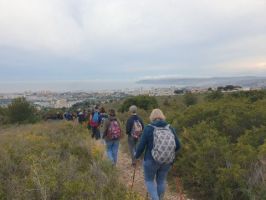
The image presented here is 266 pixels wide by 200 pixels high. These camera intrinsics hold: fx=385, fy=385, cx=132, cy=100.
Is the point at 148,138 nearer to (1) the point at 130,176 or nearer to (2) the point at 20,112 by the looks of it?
(1) the point at 130,176

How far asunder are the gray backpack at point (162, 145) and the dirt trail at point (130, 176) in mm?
1756

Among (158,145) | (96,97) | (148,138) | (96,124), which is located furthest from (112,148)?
(96,97)

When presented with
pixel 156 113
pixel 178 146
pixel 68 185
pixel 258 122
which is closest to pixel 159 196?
pixel 178 146

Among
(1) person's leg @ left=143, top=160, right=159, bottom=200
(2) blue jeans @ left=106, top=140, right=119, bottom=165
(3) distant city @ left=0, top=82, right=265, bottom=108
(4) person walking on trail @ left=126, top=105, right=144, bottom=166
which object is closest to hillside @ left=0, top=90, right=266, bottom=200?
(1) person's leg @ left=143, top=160, right=159, bottom=200

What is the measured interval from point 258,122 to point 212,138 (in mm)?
2572

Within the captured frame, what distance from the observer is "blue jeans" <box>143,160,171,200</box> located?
5.85 metres

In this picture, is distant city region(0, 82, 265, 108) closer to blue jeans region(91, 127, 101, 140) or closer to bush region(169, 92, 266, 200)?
blue jeans region(91, 127, 101, 140)

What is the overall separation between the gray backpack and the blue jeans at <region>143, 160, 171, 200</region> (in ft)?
0.61

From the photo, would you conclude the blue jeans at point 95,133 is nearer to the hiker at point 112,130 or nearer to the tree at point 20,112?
the hiker at point 112,130

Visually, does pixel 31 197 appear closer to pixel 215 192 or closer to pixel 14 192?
pixel 14 192

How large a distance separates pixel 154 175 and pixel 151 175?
0.06m

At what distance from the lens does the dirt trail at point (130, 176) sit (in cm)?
750

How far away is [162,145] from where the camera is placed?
18.3 feet

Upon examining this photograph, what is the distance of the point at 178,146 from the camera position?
230 inches
